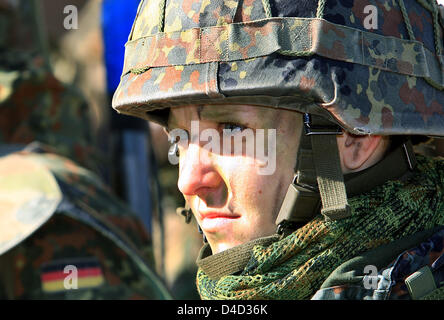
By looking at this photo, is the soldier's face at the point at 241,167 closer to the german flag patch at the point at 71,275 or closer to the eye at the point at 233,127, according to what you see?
the eye at the point at 233,127

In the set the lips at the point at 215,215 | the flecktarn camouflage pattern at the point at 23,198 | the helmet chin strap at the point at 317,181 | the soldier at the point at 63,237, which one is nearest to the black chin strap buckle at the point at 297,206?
the helmet chin strap at the point at 317,181

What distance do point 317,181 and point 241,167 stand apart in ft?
0.68

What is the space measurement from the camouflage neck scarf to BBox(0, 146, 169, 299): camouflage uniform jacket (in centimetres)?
139

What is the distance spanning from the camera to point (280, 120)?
2062 mm

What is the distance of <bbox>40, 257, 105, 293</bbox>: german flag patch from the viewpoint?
3289 millimetres

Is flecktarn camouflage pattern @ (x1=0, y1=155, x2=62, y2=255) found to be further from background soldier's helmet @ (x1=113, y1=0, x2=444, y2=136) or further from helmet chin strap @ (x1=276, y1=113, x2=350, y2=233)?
helmet chin strap @ (x1=276, y1=113, x2=350, y2=233)

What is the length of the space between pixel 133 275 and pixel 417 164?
1664mm

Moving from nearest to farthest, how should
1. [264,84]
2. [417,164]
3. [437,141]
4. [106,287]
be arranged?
[264,84] < [417,164] < [437,141] < [106,287]

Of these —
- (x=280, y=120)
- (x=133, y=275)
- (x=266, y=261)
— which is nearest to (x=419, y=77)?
(x=280, y=120)

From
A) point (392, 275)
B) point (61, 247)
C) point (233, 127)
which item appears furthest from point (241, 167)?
point (61, 247)

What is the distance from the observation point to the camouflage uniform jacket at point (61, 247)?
331 cm

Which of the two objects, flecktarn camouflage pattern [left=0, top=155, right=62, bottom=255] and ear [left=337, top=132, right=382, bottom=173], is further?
flecktarn camouflage pattern [left=0, top=155, right=62, bottom=255]

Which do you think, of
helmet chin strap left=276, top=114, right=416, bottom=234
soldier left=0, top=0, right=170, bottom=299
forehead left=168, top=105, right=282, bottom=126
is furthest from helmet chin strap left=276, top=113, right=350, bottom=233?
soldier left=0, top=0, right=170, bottom=299

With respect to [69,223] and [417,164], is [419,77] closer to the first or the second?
[417,164]
